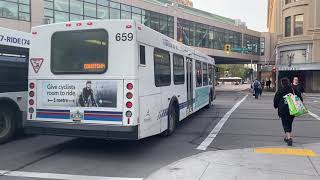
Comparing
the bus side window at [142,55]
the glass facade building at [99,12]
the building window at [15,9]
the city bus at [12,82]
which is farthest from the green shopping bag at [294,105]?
the glass facade building at [99,12]

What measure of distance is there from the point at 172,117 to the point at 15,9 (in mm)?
27183

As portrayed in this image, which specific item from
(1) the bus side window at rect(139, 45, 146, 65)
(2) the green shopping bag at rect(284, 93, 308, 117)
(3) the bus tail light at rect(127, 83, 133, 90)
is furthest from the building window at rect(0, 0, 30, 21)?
(2) the green shopping bag at rect(284, 93, 308, 117)

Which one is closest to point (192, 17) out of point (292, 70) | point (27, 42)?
point (292, 70)

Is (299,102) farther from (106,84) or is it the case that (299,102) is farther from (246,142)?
(106,84)

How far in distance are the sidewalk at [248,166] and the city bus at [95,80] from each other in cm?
136

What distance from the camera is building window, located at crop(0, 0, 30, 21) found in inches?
1302

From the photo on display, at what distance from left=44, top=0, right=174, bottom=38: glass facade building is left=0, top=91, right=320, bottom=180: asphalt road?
28.8 m

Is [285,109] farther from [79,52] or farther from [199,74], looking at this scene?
[199,74]

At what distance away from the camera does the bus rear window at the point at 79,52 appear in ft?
28.3

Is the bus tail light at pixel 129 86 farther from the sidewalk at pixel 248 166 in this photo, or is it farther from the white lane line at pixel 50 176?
the white lane line at pixel 50 176

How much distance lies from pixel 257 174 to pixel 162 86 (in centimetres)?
381

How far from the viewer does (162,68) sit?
1030cm

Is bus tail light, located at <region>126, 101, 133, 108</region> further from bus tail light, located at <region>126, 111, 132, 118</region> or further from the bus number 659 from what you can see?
the bus number 659

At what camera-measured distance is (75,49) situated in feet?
29.0
